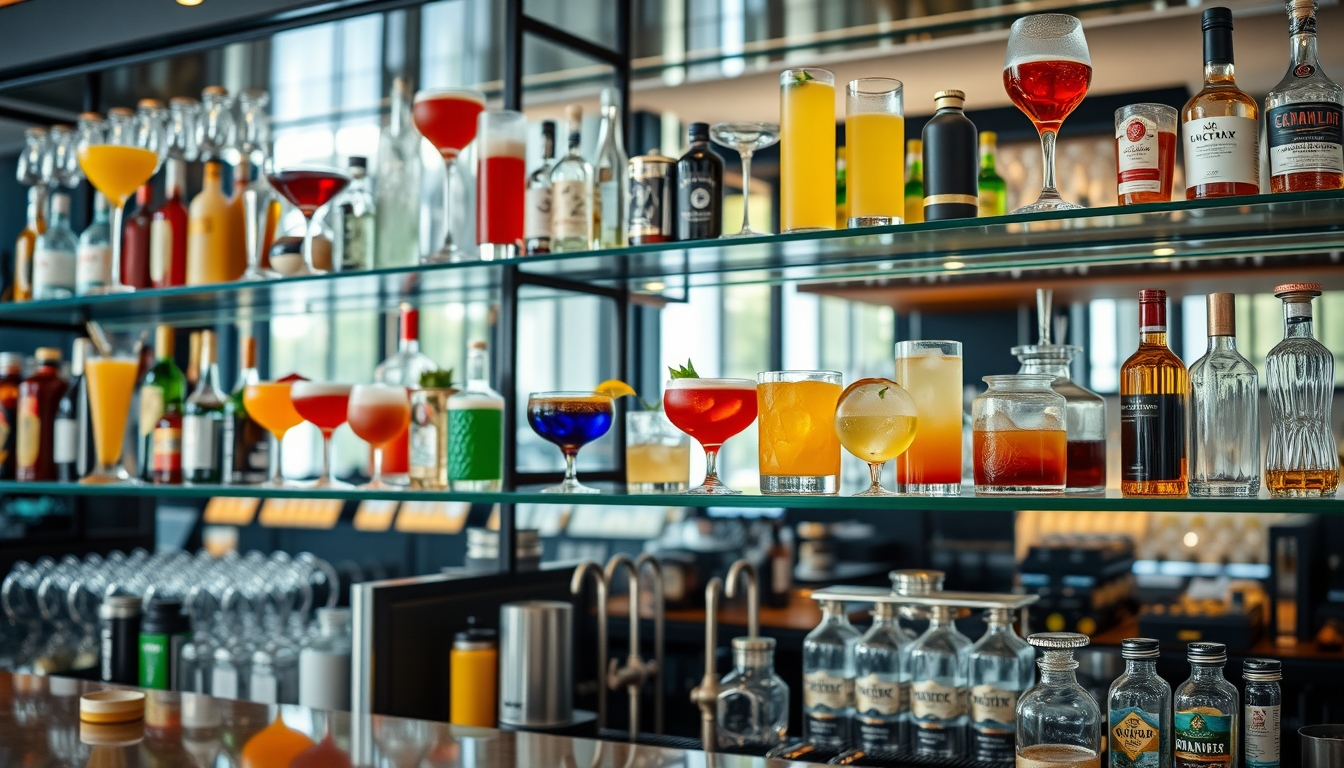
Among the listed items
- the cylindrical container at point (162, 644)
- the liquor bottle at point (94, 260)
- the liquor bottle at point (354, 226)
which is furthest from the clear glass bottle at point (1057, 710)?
the liquor bottle at point (94, 260)

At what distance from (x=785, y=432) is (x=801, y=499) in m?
0.10

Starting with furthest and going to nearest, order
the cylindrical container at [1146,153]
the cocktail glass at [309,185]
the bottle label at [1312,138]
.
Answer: the cocktail glass at [309,185] → the cylindrical container at [1146,153] → the bottle label at [1312,138]

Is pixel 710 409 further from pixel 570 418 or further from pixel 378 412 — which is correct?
pixel 378 412

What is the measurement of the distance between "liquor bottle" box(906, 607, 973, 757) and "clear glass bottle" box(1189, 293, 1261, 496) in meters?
0.38

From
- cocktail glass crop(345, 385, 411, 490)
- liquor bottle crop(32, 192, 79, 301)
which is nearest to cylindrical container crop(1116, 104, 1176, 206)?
cocktail glass crop(345, 385, 411, 490)

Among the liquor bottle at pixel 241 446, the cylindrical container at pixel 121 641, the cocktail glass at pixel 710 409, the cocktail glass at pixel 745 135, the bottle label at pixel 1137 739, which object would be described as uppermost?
the cocktail glass at pixel 745 135

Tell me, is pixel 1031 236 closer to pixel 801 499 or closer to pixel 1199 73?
pixel 801 499

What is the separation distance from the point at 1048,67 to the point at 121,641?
1.88 meters

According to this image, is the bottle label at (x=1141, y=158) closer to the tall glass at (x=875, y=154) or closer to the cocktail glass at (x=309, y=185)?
the tall glass at (x=875, y=154)

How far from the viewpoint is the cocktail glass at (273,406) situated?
7.10 feet

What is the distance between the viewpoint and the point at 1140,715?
1.35 m

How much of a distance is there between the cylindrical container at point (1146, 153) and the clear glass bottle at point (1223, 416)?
0.14 m

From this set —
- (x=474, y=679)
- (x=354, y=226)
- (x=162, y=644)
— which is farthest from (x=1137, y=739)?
(x=162, y=644)

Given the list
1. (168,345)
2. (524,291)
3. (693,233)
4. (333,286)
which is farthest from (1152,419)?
(168,345)
